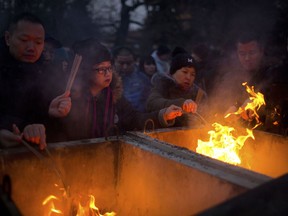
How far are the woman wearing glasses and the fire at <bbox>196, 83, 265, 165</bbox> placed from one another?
1.44 feet

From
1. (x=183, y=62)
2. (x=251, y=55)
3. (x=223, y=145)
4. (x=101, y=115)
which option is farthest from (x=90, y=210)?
(x=251, y=55)

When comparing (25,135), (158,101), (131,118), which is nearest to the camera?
(25,135)

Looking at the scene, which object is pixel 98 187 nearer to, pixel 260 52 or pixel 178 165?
pixel 178 165

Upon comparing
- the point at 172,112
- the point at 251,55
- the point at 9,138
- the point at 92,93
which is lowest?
the point at 9,138

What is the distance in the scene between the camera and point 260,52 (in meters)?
3.67

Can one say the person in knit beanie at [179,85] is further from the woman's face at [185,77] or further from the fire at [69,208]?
the fire at [69,208]

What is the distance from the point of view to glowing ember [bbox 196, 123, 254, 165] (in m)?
2.81

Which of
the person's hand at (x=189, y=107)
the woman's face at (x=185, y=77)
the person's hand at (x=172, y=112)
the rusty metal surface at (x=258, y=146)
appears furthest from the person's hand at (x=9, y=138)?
the woman's face at (x=185, y=77)

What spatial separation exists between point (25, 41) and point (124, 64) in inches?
127

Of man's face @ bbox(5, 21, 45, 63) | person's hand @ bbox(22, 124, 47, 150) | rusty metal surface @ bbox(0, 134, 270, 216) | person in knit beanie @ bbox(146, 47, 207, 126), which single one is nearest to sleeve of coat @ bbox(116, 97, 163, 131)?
rusty metal surface @ bbox(0, 134, 270, 216)

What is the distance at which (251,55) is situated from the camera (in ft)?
11.9

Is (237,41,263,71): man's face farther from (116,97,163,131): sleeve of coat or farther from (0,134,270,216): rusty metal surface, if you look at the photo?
(0,134,270,216): rusty metal surface

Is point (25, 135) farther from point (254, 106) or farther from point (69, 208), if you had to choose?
point (254, 106)

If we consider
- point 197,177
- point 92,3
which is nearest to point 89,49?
point 197,177
